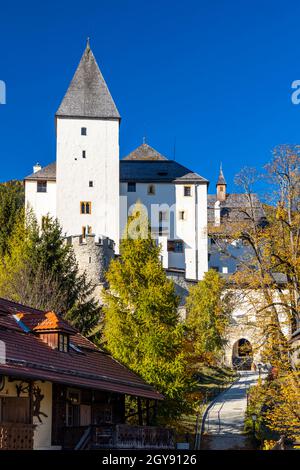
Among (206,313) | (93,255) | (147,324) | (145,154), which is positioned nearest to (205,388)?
(206,313)

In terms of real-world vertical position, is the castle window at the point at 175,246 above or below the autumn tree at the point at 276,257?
above

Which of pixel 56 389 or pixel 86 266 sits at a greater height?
pixel 86 266

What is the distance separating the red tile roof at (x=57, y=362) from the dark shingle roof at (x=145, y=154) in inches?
2007

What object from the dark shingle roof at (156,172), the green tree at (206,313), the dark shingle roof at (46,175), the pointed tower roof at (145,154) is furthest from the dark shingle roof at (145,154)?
the green tree at (206,313)

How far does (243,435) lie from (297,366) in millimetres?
8448

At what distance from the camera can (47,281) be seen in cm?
4031

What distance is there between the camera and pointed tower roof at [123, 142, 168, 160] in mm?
76938

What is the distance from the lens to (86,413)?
2361 centimetres

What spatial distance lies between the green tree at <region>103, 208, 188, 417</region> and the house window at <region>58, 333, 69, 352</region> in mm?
5202

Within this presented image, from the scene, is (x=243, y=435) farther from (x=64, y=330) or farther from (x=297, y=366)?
(x=64, y=330)

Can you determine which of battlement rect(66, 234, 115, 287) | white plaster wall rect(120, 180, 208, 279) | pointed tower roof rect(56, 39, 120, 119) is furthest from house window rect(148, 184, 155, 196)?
battlement rect(66, 234, 115, 287)

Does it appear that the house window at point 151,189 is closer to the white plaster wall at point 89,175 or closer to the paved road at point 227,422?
the white plaster wall at point 89,175

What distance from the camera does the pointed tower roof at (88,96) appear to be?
68.2 m
